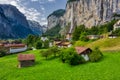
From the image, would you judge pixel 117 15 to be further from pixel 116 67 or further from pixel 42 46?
pixel 116 67

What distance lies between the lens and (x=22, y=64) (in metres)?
74.2

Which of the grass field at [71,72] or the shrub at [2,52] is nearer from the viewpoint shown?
the grass field at [71,72]

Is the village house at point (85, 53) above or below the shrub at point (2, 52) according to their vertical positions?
above

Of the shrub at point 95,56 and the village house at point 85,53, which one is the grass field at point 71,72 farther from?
the village house at point 85,53

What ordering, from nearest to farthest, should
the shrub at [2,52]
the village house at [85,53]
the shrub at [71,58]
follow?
1. the shrub at [71,58]
2. the village house at [85,53]
3. the shrub at [2,52]

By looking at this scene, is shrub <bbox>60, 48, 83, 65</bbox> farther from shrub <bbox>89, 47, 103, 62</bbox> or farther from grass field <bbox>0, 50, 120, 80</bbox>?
shrub <bbox>89, 47, 103, 62</bbox>

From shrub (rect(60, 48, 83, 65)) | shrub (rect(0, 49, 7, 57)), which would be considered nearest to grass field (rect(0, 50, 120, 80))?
shrub (rect(60, 48, 83, 65))

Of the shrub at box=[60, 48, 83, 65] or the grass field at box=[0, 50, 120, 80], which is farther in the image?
the shrub at box=[60, 48, 83, 65]

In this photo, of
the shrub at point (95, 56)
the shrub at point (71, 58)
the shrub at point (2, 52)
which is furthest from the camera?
the shrub at point (2, 52)

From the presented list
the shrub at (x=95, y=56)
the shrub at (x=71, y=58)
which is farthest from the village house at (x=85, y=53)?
the shrub at (x=71, y=58)

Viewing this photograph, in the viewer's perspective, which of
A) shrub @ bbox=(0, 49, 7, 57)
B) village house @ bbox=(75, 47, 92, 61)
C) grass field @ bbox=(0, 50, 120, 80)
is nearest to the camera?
grass field @ bbox=(0, 50, 120, 80)

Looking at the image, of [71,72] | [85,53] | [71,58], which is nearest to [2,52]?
[85,53]

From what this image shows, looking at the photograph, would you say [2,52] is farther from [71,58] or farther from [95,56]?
[95,56]

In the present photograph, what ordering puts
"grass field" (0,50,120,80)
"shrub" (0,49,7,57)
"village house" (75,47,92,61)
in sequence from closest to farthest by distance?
"grass field" (0,50,120,80)
"village house" (75,47,92,61)
"shrub" (0,49,7,57)
